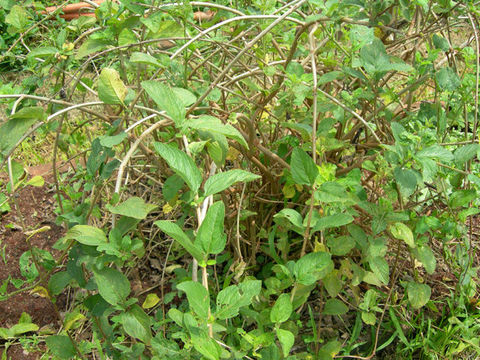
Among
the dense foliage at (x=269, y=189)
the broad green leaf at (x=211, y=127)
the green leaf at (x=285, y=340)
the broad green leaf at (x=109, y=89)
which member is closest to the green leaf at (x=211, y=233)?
the dense foliage at (x=269, y=189)

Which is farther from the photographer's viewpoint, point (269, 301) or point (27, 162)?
point (27, 162)

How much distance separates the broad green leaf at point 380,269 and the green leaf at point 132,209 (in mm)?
641

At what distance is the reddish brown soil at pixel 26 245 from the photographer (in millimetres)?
1860

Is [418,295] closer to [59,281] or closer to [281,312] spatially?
[281,312]

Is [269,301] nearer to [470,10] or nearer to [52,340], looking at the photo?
[52,340]

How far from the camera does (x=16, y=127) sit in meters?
1.14

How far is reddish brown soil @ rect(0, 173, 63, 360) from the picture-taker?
1860 mm

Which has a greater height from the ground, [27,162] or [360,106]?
[360,106]

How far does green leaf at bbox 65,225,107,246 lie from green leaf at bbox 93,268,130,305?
83 millimetres

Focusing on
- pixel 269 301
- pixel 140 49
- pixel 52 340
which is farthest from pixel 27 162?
pixel 269 301

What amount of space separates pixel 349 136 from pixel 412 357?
2.50 feet

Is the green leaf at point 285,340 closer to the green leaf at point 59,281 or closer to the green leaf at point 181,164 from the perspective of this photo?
the green leaf at point 181,164

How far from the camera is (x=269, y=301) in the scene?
57.2 inches

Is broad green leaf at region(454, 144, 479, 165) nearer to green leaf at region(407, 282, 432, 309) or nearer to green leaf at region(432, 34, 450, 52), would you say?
green leaf at region(432, 34, 450, 52)
